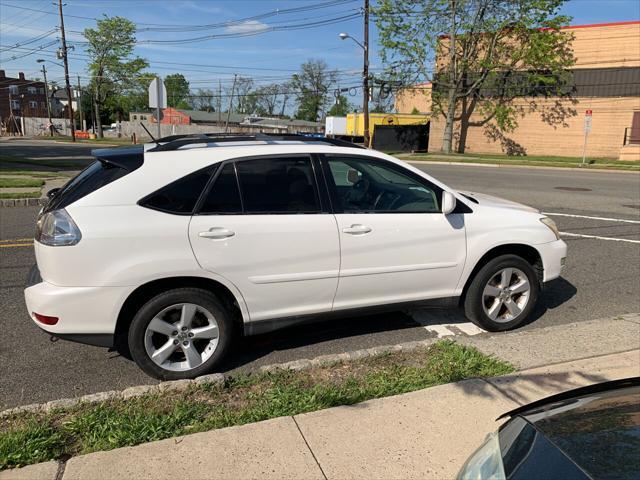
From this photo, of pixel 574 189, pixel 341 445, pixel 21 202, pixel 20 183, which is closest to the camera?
pixel 341 445

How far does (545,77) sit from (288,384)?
3421 centimetres

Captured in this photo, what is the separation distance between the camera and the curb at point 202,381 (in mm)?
3188

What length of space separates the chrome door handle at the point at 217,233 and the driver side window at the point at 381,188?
101cm

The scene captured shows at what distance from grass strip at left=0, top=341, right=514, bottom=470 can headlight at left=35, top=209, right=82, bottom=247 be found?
3.48 ft

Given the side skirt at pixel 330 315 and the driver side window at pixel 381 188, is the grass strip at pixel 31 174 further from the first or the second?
the side skirt at pixel 330 315

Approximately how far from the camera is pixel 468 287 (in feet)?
15.0

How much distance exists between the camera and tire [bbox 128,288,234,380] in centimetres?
353

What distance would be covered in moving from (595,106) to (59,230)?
116ft

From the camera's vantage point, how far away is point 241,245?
12.0 feet

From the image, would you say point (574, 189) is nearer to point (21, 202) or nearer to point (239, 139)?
point (239, 139)

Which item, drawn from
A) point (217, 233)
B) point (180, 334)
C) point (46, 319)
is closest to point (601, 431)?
point (217, 233)

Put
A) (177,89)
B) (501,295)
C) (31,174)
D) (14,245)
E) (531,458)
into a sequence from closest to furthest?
(531,458) < (501,295) < (14,245) < (31,174) < (177,89)

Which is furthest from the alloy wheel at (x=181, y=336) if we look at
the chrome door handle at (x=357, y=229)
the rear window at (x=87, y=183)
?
the chrome door handle at (x=357, y=229)

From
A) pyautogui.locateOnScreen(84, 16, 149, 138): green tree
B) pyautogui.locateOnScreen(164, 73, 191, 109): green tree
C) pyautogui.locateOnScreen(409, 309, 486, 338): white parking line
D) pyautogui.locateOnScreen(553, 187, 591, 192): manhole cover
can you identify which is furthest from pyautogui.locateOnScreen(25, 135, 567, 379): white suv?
pyautogui.locateOnScreen(164, 73, 191, 109): green tree
